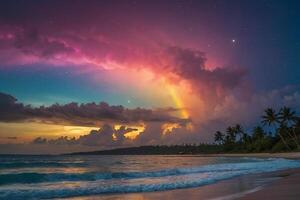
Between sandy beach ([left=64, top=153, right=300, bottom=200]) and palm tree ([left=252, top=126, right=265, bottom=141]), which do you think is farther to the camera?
palm tree ([left=252, top=126, right=265, bottom=141])

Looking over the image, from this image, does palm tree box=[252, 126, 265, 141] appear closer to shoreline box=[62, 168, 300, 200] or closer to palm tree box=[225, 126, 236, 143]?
palm tree box=[225, 126, 236, 143]

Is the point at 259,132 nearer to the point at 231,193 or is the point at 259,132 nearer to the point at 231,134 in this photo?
the point at 231,134

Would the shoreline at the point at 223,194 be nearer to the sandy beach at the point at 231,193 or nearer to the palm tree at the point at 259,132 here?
the sandy beach at the point at 231,193

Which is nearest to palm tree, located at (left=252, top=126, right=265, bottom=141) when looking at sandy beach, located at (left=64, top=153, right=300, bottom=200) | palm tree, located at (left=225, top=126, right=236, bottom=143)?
palm tree, located at (left=225, top=126, right=236, bottom=143)

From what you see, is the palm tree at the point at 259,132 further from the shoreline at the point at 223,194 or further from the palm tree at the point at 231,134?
Answer: the shoreline at the point at 223,194

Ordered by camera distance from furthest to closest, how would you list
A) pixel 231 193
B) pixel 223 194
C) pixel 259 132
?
pixel 259 132 → pixel 231 193 → pixel 223 194

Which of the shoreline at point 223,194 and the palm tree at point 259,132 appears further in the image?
the palm tree at point 259,132

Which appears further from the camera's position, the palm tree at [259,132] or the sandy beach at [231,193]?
the palm tree at [259,132]

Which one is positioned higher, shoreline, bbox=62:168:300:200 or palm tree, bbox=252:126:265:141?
palm tree, bbox=252:126:265:141

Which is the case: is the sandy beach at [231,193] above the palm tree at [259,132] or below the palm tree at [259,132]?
below

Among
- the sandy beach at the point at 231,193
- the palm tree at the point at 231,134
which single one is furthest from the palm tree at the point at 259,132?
the sandy beach at the point at 231,193

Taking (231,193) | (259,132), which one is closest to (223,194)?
(231,193)

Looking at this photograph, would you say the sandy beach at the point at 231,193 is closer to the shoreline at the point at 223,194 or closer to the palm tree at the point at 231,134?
the shoreline at the point at 223,194

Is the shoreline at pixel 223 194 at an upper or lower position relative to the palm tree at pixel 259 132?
lower
